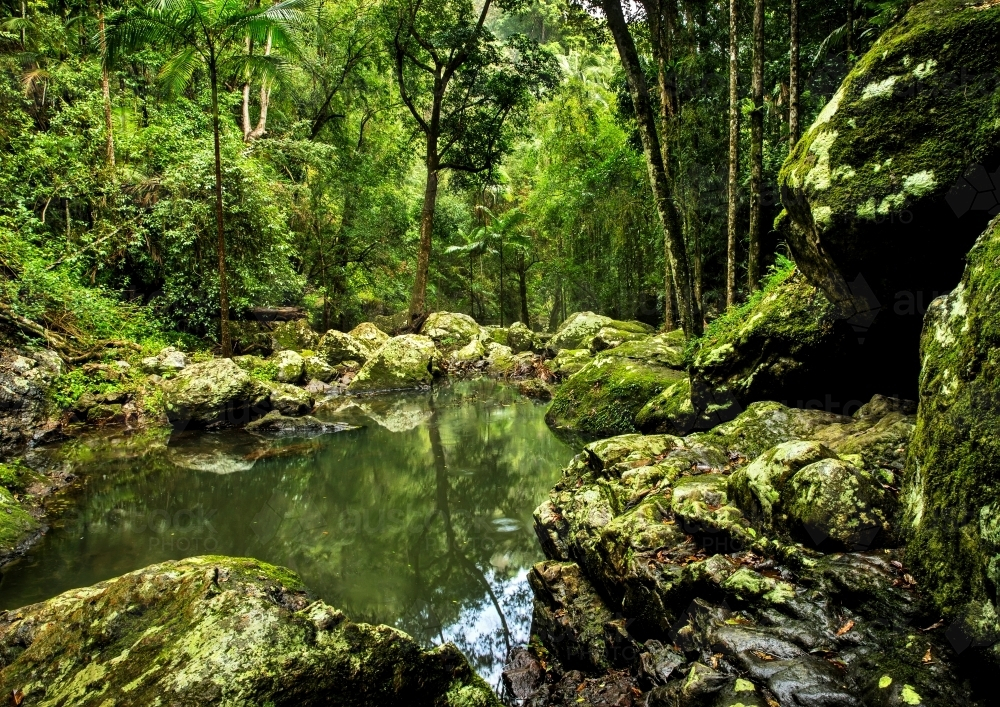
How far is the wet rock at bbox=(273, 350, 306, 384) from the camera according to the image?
520 inches

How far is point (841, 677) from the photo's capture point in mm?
2373

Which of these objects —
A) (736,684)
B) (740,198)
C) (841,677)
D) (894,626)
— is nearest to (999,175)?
(894,626)

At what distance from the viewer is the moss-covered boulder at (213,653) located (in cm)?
217

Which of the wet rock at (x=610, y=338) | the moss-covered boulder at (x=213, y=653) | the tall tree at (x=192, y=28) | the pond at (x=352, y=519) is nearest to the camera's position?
the moss-covered boulder at (x=213, y=653)

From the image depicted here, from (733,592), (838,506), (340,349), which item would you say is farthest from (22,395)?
(838,506)

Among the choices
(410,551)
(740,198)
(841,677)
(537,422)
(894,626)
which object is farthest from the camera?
(740,198)

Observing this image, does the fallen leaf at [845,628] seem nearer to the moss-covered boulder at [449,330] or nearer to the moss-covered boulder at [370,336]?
the moss-covered boulder at [370,336]

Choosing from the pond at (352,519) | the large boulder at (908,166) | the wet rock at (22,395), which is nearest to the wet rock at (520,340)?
the pond at (352,519)

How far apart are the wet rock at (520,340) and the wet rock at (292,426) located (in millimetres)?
11665

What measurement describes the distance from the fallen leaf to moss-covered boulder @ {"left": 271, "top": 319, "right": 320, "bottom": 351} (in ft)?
52.2

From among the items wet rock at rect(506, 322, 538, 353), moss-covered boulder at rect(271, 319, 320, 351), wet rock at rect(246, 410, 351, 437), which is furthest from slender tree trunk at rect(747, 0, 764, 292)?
moss-covered boulder at rect(271, 319, 320, 351)

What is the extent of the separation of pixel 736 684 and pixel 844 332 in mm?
3870

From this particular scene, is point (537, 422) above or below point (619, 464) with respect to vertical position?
below

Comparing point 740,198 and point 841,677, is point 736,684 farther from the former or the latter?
point 740,198
